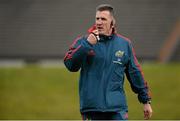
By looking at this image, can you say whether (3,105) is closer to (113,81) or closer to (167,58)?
(167,58)

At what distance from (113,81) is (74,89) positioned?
12178 mm

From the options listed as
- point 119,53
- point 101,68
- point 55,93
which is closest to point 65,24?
point 55,93

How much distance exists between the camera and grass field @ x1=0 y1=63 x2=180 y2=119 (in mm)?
18297

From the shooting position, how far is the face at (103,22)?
7.55 meters

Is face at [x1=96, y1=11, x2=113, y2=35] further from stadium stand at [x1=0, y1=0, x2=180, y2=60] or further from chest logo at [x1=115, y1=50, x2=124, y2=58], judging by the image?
stadium stand at [x1=0, y1=0, x2=180, y2=60]

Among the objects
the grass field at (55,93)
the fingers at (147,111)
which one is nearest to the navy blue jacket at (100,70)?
the fingers at (147,111)

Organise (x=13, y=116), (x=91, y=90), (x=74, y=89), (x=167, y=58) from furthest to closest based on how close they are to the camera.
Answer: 1. (x=167, y=58)
2. (x=74, y=89)
3. (x=13, y=116)
4. (x=91, y=90)

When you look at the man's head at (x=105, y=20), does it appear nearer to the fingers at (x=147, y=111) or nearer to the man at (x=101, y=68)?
the man at (x=101, y=68)

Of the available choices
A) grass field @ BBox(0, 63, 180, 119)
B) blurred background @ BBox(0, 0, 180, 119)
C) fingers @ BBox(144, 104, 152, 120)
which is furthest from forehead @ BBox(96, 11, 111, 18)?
blurred background @ BBox(0, 0, 180, 119)

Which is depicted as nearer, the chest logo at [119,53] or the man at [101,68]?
the man at [101,68]

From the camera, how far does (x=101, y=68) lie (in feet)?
24.9

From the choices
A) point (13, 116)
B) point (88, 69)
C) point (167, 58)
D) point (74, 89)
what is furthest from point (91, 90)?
point (167, 58)

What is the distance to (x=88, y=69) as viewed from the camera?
300 inches

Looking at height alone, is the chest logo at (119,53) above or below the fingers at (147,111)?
above
